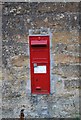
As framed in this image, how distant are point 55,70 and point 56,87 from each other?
0.31m

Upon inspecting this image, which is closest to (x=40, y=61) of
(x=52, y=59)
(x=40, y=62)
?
(x=40, y=62)

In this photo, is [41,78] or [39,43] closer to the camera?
[39,43]

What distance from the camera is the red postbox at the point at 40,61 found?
18.2ft

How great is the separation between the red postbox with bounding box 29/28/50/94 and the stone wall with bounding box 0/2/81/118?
92 millimetres

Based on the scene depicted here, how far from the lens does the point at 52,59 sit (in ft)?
18.5

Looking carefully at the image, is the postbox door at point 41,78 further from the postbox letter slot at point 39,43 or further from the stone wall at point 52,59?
the postbox letter slot at point 39,43

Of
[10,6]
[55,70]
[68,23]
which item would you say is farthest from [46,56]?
[10,6]

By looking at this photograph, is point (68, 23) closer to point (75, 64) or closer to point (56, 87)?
point (75, 64)

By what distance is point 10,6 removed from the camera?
5559mm

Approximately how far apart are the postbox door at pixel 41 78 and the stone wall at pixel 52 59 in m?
0.10

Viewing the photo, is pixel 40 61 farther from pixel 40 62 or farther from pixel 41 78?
pixel 41 78

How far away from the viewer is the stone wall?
5574 millimetres

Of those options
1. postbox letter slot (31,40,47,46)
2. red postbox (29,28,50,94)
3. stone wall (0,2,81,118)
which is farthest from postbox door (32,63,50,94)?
postbox letter slot (31,40,47,46)

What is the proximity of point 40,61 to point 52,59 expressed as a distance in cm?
23
